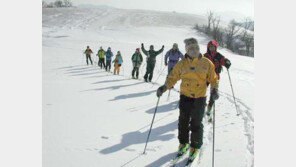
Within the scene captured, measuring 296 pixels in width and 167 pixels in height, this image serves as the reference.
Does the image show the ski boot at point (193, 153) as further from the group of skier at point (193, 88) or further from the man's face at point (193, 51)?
the man's face at point (193, 51)

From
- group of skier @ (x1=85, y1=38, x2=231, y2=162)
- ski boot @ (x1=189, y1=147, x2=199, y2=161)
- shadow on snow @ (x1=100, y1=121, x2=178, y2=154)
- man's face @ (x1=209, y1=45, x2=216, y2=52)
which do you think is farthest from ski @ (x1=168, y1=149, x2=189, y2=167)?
man's face @ (x1=209, y1=45, x2=216, y2=52)

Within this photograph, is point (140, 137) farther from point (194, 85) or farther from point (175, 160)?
point (194, 85)

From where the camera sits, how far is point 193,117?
150 inches

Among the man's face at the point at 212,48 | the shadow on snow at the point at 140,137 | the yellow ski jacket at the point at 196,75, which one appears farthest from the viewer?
the man's face at the point at 212,48

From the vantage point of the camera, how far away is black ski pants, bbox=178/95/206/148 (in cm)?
381

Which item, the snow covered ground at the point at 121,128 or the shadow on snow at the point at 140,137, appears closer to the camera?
the snow covered ground at the point at 121,128

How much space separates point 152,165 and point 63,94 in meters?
4.91

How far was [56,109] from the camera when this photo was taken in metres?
6.09

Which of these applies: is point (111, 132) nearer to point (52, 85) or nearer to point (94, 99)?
point (94, 99)

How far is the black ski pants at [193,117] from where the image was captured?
3.81 meters

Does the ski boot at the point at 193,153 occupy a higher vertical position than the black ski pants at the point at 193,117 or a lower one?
lower

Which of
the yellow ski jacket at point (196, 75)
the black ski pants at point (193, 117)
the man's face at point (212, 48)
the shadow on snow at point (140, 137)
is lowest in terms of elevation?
the shadow on snow at point (140, 137)

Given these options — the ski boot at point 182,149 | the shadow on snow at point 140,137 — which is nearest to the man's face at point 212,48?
the shadow on snow at point 140,137

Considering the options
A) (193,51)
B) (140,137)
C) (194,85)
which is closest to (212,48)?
(193,51)
